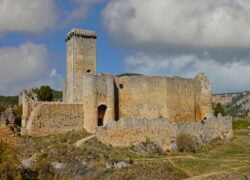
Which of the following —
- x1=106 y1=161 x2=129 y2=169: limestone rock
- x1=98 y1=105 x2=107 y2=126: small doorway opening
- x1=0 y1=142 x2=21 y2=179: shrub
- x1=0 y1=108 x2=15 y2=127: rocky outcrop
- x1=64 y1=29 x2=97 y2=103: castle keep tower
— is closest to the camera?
x1=0 y1=142 x2=21 y2=179: shrub

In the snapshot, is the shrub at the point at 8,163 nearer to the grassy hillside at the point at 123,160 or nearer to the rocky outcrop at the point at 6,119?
the rocky outcrop at the point at 6,119

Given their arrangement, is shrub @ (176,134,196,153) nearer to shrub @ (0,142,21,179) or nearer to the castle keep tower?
the castle keep tower

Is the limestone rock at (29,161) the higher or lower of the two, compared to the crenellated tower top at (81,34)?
lower

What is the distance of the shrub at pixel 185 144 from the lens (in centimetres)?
2769

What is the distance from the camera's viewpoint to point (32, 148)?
75.4 ft

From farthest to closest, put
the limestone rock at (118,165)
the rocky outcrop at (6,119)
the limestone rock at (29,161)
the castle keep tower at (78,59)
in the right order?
1. the castle keep tower at (78,59)
2. the limestone rock at (118,165)
3. the limestone rock at (29,161)
4. the rocky outcrop at (6,119)

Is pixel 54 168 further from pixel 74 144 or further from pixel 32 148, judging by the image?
pixel 74 144

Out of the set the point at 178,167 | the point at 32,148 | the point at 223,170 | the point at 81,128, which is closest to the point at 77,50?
the point at 81,128

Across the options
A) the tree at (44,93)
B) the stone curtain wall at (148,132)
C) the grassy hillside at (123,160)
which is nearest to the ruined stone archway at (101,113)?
the grassy hillside at (123,160)

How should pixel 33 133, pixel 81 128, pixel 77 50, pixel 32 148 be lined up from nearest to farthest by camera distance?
pixel 32 148
pixel 33 133
pixel 81 128
pixel 77 50

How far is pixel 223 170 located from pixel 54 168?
11084 mm

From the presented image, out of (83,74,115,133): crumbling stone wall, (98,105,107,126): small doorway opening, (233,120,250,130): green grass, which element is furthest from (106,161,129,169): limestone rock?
(233,120,250,130): green grass

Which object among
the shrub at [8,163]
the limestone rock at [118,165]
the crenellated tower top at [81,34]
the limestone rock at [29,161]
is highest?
the crenellated tower top at [81,34]

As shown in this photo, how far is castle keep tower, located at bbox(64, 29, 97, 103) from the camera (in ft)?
109
